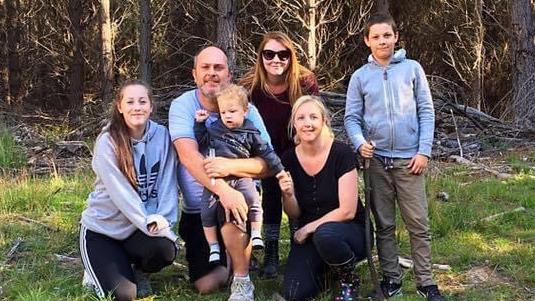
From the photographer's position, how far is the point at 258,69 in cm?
463

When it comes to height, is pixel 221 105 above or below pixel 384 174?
above

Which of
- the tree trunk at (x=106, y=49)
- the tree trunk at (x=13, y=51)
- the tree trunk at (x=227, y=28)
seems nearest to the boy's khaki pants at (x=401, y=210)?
the tree trunk at (x=227, y=28)

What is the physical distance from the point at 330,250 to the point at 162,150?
1262 mm

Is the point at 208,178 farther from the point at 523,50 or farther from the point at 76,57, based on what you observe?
the point at 76,57

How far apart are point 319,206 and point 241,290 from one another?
0.72 meters

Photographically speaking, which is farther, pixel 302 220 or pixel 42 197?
pixel 42 197

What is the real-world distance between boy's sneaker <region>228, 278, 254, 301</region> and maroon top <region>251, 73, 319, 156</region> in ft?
3.36

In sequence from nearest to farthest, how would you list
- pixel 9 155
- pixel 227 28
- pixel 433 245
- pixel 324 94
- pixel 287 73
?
pixel 287 73
pixel 433 245
pixel 9 155
pixel 324 94
pixel 227 28

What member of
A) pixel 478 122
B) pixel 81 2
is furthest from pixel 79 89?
pixel 478 122

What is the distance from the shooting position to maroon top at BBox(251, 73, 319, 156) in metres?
4.60

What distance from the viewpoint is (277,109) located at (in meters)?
4.61

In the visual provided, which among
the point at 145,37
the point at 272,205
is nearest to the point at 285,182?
the point at 272,205

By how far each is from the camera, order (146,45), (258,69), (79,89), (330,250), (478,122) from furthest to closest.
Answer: (79,89) < (146,45) < (478,122) < (258,69) < (330,250)

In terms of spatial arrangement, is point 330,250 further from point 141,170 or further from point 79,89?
point 79,89
